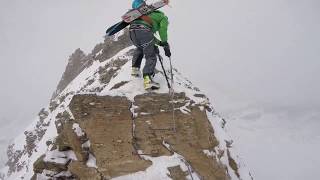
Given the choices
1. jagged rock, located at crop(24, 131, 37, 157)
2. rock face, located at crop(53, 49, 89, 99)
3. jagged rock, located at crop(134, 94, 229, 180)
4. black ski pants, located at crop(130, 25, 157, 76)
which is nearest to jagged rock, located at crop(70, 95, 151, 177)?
jagged rock, located at crop(134, 94, 229, 180)

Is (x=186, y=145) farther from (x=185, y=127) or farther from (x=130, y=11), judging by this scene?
(x=130, y=11)

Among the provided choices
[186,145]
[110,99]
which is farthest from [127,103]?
[186,145]

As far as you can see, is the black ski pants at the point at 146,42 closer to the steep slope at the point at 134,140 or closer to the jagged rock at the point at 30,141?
the steep slope at the point at 134,140

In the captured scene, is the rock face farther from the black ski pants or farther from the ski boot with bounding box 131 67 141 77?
the black ski pants

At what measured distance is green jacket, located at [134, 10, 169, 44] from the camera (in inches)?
540

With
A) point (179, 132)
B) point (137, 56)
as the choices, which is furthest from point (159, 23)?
point (179, 132)

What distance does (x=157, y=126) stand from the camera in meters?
13.5

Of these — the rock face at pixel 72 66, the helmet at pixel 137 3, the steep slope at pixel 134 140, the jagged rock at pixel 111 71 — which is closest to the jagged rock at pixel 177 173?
the steep slope at pixel 134 140

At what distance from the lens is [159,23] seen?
14.2 m

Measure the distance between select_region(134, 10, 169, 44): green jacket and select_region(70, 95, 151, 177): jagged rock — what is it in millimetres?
2613

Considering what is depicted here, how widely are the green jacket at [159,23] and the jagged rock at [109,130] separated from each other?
2613 millimetres

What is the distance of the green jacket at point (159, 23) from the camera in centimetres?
1371

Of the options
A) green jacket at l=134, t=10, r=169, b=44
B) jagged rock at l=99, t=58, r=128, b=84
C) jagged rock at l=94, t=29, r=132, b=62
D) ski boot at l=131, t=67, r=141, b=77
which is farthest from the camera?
jagged rock at l=94, t=29, r=132, b=62

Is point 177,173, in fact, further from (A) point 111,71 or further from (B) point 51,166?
(A) point 111,71
